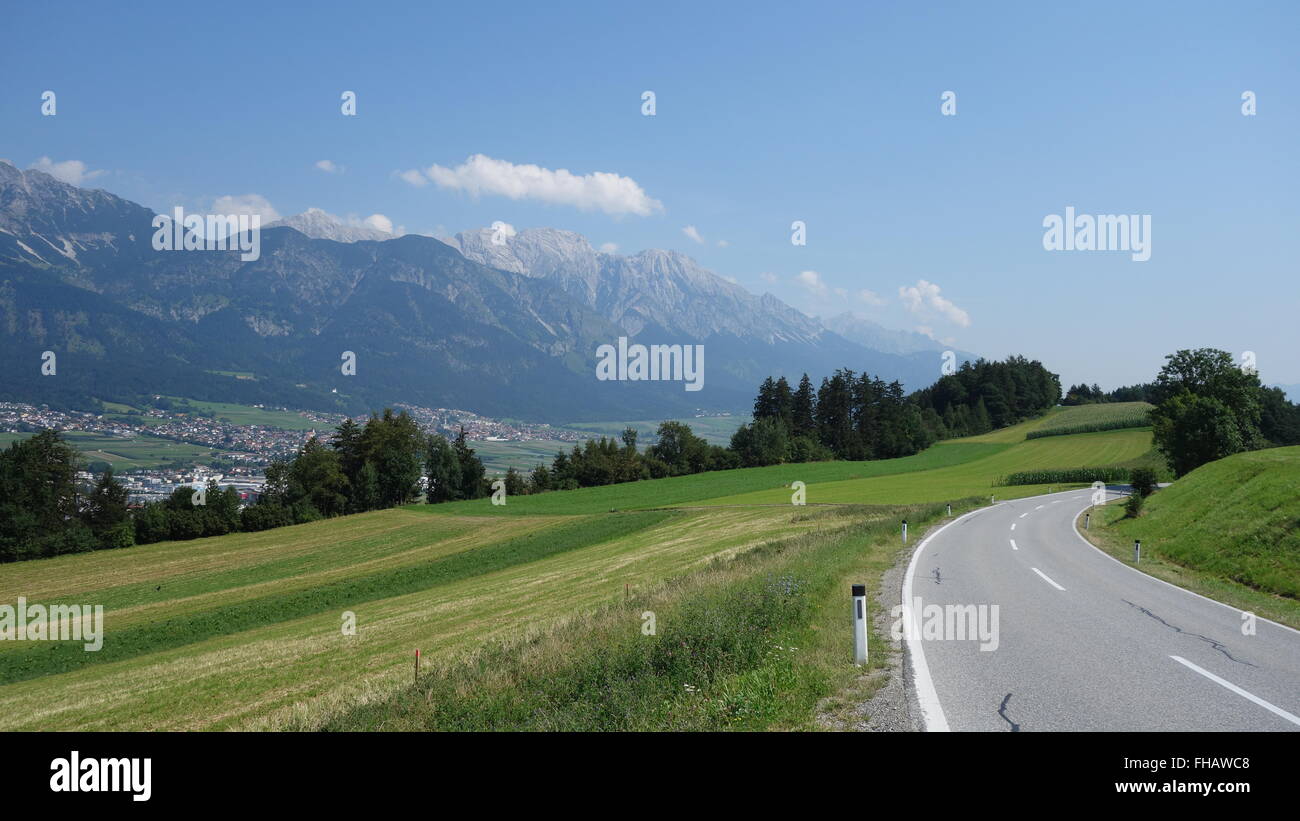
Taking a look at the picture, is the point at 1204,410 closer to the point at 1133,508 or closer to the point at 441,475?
the point at 1133,508

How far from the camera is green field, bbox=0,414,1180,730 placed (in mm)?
9117

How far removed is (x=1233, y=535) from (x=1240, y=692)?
1862cm

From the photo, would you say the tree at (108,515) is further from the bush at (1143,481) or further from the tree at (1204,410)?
the tree at (1204,410)

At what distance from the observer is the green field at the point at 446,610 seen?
9.12 meters

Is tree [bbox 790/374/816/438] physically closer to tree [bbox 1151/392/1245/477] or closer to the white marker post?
tree [bbox 1151/392/1245/477]

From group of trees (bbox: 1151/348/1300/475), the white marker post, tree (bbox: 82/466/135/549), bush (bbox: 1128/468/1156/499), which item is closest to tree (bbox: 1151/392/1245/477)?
group of trees (bbox: 1151/348/1300/475)

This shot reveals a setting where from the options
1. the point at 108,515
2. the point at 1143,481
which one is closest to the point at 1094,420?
the point at 1143,481

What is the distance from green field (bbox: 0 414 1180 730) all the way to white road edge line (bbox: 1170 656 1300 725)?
395 centimetres

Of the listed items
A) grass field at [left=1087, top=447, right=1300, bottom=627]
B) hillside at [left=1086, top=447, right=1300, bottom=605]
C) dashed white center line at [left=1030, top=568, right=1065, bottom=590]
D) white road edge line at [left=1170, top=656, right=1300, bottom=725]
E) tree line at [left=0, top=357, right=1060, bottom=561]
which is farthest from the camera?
tree line at [left=0, top=357, right=1060, bottom=561]
